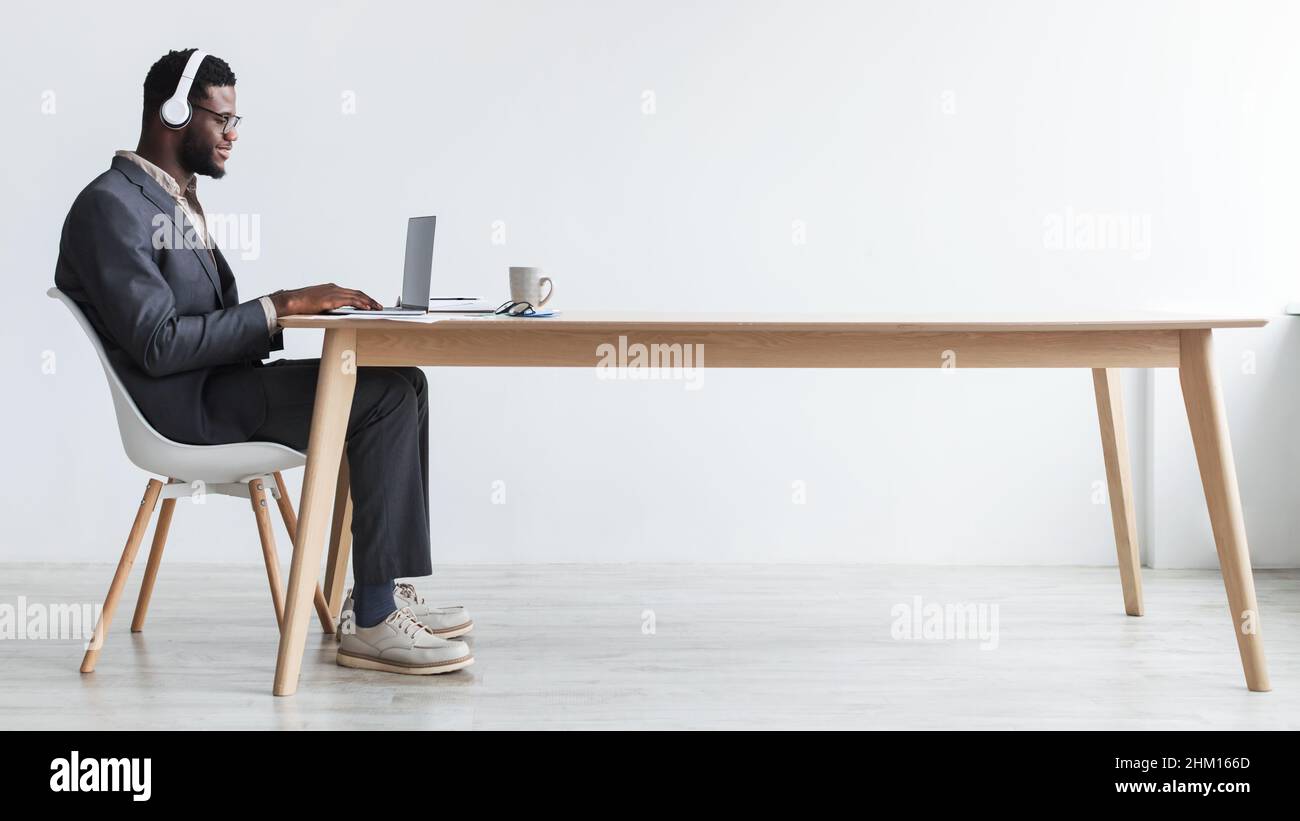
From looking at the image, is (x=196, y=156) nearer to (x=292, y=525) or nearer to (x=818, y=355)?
(x=292, y=525)

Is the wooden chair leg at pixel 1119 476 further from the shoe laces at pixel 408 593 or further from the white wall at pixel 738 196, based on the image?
the shoe laces at pixel 408 593

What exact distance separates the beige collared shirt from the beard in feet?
0.13

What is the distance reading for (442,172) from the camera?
11.2 ft

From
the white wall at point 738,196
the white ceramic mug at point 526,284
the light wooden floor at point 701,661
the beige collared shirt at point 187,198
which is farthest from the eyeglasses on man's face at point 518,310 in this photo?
the white wall at point 738,196

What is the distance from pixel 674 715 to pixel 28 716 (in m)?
1.10

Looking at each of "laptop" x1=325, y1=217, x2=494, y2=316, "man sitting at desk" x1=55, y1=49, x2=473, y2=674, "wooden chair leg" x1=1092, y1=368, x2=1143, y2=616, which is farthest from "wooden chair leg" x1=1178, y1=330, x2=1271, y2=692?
"man sitting at desk" x1=55, y1=49, x2=473, y2=674

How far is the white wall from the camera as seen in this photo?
3391 mm

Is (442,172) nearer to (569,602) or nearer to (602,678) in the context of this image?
(569,602)

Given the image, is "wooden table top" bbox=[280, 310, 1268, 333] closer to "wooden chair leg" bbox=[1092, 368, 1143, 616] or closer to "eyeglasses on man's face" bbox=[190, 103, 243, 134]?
"eyeglasses on man's face" bbox=[190, 103, 243, 134]

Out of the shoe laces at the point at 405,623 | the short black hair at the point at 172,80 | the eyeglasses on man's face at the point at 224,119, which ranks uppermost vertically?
the short black hair at the point at 172,80

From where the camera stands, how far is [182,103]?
238 centimetres

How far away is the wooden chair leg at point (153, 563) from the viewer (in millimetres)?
2500

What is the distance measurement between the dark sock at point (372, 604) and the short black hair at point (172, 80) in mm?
1015
